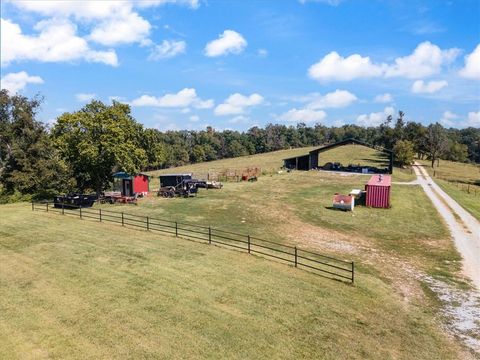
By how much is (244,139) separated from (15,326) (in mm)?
159360

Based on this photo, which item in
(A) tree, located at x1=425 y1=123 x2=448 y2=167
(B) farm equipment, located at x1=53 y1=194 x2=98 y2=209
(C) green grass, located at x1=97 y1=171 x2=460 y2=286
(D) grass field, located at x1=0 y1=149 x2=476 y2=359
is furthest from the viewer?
(A) tree, located at x1=425 y1=123 x2=448 y2=167

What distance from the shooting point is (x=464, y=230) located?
31172 millimetres

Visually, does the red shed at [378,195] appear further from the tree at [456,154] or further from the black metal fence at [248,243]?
the tree at [456,154]

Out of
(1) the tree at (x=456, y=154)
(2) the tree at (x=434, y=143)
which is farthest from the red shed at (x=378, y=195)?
(1) the tree at (x=456, y=154)

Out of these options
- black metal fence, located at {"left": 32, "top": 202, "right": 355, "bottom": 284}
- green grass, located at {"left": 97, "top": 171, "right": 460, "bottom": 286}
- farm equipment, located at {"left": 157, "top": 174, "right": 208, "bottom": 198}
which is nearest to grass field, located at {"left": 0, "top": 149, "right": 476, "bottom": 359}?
green grass, located at {"left": 97, "top": 171, "right": 460, "bottom": 286}

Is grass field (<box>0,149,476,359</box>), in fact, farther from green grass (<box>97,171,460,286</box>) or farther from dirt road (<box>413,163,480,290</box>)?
dirt road (<box>413,163,480,290</box>)

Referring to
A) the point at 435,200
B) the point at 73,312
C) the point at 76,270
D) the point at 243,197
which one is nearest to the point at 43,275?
the point at 76,270

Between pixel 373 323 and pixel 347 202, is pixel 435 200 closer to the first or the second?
pixel 347 202

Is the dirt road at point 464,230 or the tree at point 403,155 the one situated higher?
the tree at point 403,155

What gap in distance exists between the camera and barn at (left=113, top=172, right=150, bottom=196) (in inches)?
1752

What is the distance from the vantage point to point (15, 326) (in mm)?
13734

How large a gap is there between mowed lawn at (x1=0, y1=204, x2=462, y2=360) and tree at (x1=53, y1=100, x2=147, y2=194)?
18.6m

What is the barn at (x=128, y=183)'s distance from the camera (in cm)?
4449

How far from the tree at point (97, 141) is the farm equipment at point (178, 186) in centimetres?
469
